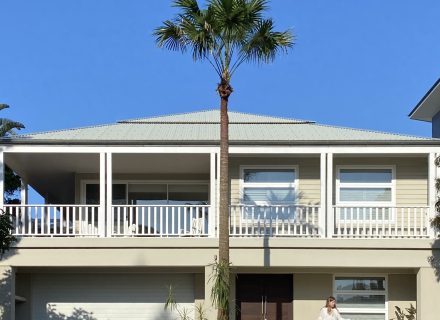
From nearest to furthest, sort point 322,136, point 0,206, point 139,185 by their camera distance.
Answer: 1. point 0,206
2. point 322,136
3. point 139,185

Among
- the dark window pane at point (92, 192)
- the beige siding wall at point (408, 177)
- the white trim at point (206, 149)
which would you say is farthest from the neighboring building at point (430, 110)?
the dark window pane at point (92, 192)

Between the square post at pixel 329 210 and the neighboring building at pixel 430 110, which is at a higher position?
the neighboring building at pixel 430 110

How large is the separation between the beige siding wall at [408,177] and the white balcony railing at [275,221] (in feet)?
5.51

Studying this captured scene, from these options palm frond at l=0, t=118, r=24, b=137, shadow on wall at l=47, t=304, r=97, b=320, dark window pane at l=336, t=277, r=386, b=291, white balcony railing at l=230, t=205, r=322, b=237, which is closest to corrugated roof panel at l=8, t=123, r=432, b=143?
white balcony railing at l=230, t=205, r=322, b=237

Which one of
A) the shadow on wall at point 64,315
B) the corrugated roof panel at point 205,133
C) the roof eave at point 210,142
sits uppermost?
the corrugated roof panel at point 205,133

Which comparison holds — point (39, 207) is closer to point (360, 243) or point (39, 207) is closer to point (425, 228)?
point (360, 243)

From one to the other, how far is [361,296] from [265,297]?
7.79 feet

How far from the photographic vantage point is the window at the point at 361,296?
→ 19.9 meters

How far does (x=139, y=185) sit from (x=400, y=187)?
6939 mm

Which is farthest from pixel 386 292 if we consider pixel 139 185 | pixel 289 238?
pixel 139 185

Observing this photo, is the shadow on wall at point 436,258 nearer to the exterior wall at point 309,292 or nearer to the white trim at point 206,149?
the white trim at point 206,149

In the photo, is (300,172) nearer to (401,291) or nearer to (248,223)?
(248,223)

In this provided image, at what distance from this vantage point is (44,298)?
20125 millimetres

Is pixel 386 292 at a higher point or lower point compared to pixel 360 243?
lower
